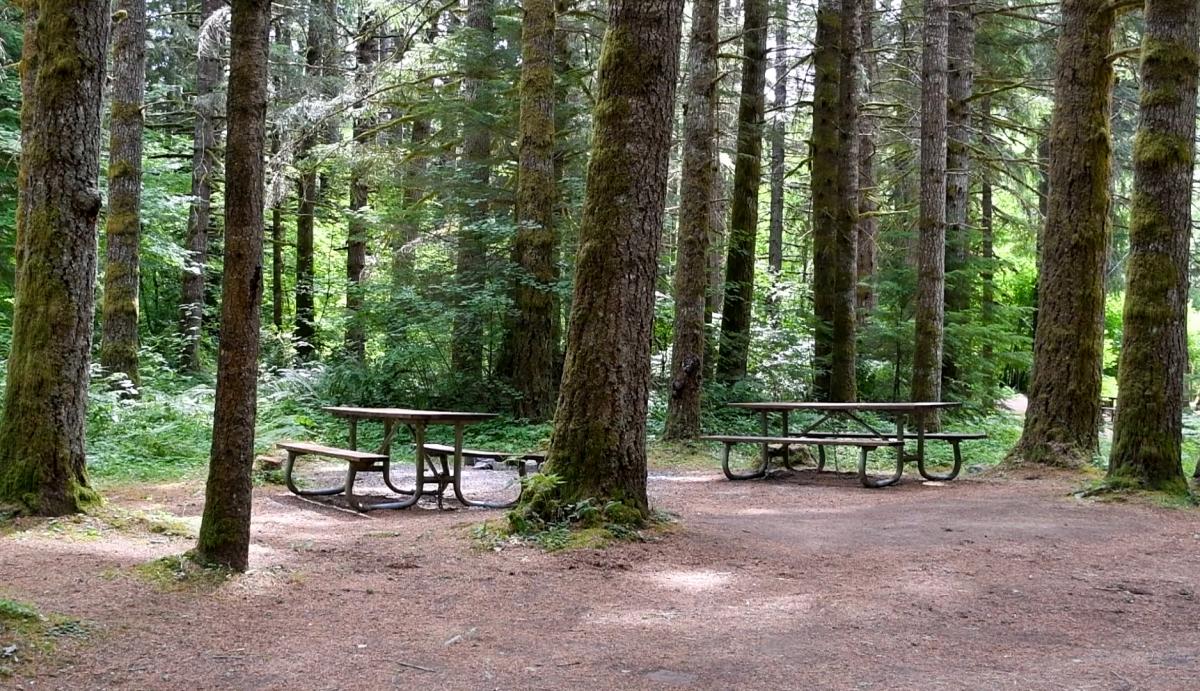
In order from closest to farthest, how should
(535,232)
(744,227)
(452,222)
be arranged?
(535,232), (452,222), (744,227)

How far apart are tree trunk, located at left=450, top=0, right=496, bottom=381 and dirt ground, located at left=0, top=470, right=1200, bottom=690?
805 cm

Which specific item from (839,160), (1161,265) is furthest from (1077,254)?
(839,160)

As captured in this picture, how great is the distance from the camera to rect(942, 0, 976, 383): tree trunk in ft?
62.3

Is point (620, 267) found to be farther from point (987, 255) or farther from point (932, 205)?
point (987, 255)

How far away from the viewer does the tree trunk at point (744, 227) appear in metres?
18.8

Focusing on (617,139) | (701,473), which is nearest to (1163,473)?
(701,473)

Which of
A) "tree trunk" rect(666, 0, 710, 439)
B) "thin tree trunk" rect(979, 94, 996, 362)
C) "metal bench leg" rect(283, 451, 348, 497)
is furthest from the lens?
"thin tree trunk" rect(979, 94, 996, 362)

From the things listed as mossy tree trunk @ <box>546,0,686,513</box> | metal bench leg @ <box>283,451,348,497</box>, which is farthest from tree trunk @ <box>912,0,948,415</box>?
metal bench leg @ <box>283,451,348,497</box>

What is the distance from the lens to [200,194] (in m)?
20.1

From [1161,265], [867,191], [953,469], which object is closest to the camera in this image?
[1161,265]

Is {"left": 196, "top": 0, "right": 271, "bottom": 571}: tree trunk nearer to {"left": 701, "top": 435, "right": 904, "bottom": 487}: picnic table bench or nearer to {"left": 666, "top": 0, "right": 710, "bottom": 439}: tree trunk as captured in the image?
{"left": 701, "top": 435, "right": 904, "bottom": 487}: picnic table bench

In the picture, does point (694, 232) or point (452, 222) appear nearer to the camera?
point (694, 232)

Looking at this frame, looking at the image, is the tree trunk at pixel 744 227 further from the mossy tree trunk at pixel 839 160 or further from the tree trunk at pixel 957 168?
the tree trunk at pixel 957 168

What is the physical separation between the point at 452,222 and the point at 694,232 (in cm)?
507
